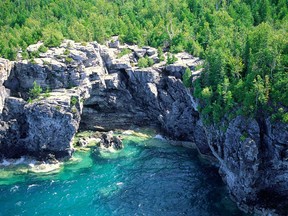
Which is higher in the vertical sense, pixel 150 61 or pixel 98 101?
pixel 150 61

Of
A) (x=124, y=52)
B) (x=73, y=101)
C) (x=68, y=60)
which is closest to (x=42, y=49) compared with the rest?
(x=68, y=60)

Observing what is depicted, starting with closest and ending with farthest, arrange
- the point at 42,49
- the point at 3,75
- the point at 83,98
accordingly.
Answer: the point at 3,75
the point at 83,98
the point at 42,49


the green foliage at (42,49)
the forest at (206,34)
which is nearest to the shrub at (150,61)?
the forest at (206,34)

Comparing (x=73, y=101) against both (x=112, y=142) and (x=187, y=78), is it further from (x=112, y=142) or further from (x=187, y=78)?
(x=187, y=78)

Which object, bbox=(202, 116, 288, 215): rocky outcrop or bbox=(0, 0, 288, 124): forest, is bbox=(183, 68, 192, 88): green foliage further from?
bbox=(202, 116, 288, 215): rocky outcrop

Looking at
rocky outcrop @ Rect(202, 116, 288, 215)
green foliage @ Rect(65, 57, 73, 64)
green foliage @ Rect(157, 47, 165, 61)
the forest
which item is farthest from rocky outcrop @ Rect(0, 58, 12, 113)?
rocky outcrop @ Rect(202, 116, 288, 215)

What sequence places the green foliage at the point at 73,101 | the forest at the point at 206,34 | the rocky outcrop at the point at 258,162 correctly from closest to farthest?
the rocky outcrop at the point at 258,162 < the forest at the point at 206,34 < the green foliage at the point at 73,101

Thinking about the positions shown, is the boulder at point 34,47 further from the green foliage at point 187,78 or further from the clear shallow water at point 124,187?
the green foliage at point 187,78
